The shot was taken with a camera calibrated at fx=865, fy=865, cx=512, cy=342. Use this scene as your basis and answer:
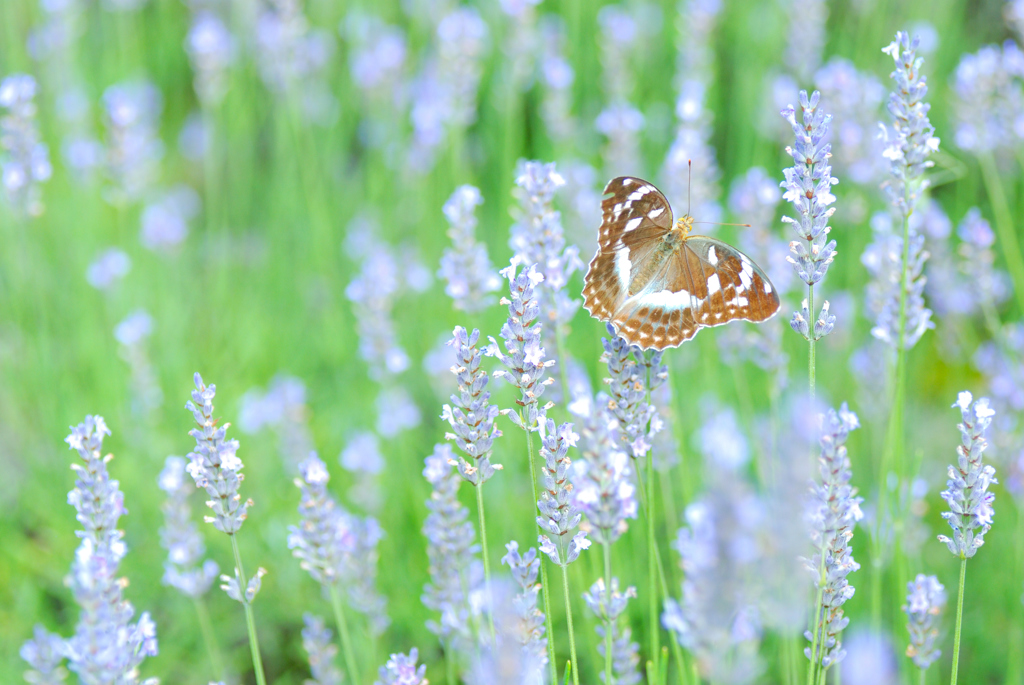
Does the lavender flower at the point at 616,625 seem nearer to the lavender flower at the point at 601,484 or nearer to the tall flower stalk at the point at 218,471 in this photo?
the lavender flower at the point at 601,484

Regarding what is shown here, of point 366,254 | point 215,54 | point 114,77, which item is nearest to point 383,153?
point 366,254

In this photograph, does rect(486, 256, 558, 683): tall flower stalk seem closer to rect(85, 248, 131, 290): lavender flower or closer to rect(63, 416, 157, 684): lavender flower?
rect(63, 416, 157, 684): lavender flower

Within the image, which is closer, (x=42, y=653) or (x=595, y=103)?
(x=42, y=653)

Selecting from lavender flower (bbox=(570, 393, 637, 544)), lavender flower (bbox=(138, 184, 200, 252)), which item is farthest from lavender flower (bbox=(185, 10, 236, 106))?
lavender flower (bbox=(570, 393, 637, 544))

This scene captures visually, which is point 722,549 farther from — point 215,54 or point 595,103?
point 595,103

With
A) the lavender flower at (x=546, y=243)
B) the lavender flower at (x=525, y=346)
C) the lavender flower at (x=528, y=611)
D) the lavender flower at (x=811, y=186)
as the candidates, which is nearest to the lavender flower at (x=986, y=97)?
the lavender flower at (x=811, y=186)
